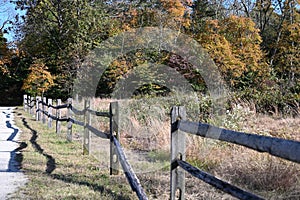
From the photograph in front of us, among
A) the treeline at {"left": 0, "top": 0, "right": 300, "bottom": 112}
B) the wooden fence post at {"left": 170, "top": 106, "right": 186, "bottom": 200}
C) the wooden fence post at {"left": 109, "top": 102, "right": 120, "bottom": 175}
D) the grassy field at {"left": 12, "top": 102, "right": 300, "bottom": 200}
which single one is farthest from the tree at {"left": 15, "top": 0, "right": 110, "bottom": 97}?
the wooden fence post at {"left": 170, "top": 106, "right": 186, "bottom": 200}

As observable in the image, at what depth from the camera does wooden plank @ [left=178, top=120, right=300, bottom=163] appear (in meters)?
1.65

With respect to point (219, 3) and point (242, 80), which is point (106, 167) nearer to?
point (242, 80)

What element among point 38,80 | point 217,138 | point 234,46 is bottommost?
point 217,138

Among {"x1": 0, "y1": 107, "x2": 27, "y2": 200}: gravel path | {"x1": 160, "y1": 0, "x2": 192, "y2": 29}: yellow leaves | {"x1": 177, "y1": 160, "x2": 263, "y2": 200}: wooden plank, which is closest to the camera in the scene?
{"x1": 177, "y1": 160, "x2": 263, "y2": 200}: wooden plank

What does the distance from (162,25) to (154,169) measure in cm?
1978

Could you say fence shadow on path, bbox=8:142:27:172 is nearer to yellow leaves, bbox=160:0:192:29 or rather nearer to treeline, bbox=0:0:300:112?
treeline, bbox=0:0:300:112

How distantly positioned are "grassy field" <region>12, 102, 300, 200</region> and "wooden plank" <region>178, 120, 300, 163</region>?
156 centimetres

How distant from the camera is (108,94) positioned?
2581 cm

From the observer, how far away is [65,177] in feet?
16.4

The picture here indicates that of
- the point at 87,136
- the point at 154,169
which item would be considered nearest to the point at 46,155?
the point at 87,136

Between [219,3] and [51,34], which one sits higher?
[219,3]

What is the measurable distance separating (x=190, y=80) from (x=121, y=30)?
601 cm

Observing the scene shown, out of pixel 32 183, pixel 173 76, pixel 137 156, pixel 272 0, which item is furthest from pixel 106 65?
pixel 32 183

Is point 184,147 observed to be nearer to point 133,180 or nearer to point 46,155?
point 133,180
